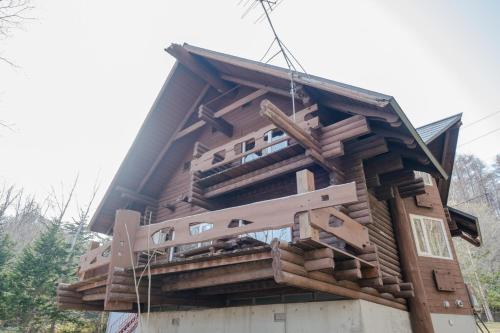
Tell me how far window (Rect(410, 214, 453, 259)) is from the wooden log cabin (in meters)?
0.04

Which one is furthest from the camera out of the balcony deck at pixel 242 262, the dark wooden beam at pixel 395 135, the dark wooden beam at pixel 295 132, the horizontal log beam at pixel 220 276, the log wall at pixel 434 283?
the log wall at pixel 434 283

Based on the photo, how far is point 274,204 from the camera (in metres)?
4.54

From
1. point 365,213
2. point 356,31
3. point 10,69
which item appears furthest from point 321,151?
point 10,69

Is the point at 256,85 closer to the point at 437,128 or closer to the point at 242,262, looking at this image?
the point at 242,262

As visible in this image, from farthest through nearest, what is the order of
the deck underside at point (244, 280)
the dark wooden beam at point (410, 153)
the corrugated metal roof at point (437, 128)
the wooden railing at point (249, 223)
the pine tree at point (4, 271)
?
the pine tree at point (4, 271) → the corrugated metal roof at point (437, 128) → the dark wooden beam at point (410, 153) → the deck underside at point (244, 280) → the wooden railing at point (249, 223)

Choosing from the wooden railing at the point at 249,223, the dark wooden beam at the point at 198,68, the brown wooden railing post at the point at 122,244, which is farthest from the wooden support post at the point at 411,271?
the brown wooden railing post at the point at 122,244

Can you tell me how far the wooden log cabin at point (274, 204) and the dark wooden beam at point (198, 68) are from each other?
4 cm

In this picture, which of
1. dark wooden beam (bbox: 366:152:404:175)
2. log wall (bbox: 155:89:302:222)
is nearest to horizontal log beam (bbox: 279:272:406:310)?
dark wooden beam (bbox: 366:152:404:175)

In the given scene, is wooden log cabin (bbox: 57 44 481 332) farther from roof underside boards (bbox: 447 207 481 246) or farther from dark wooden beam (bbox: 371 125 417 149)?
roof underside boards (bbox: 447 207 481 246)

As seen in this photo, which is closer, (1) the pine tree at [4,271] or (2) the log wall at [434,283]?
(2) the log wall at [434,283]

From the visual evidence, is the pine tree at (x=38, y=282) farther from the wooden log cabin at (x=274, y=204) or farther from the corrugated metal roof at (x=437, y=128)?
the corrugated metal roof at (x=437, y=128)

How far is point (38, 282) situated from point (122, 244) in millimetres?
12960

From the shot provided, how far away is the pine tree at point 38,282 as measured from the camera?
1459 centimetres

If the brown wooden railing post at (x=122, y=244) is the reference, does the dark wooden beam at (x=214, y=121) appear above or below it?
above
